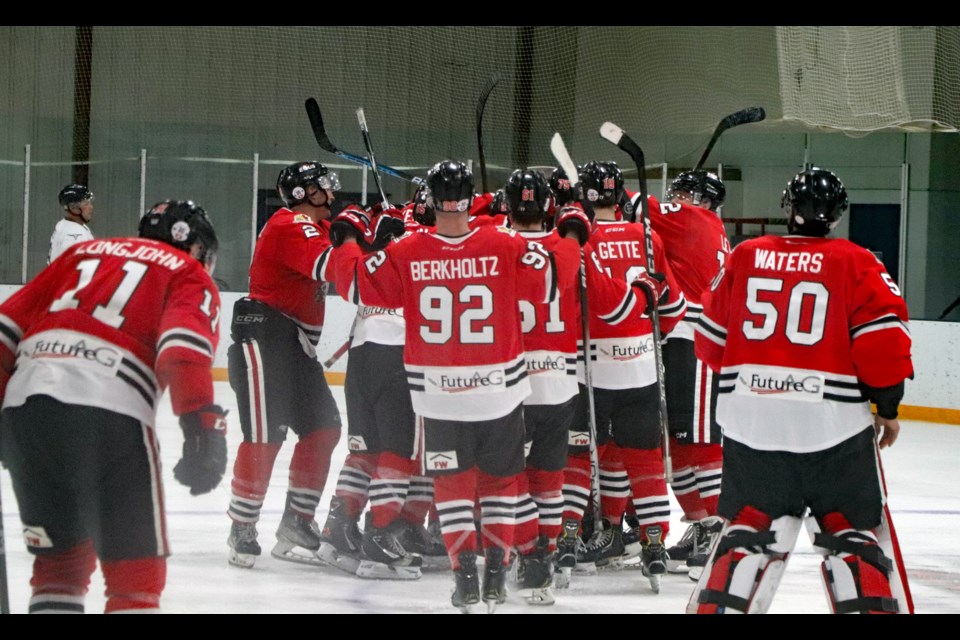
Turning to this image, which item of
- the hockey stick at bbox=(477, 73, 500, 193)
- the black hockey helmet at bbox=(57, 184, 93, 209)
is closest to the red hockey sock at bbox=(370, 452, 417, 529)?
the hockey stick at bbox=(477, 73, 500, 193)

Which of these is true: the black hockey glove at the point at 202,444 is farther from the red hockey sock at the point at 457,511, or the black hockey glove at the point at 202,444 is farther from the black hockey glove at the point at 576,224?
the black hockey glove at the point at 576,224

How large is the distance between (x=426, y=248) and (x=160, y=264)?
92 cm

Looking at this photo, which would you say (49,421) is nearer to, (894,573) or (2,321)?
(2,321)

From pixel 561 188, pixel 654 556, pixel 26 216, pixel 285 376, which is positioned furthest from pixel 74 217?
pixel 654 556

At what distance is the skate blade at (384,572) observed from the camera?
3.79 metres

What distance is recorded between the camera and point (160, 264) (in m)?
2.41

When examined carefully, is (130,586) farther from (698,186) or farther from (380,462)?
(698,186)

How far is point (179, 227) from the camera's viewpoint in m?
2.53

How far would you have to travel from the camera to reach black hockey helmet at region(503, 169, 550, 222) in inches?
140

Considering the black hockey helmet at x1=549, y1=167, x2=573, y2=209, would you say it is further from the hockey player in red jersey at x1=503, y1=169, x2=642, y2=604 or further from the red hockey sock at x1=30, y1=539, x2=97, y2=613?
the red hockey sock at x1=30, y1=539, x2=97, y2=613

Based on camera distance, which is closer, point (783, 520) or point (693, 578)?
point (783, 520)

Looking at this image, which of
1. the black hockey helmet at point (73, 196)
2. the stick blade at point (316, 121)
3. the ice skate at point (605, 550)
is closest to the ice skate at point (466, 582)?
the ice skate at point (605, 550)

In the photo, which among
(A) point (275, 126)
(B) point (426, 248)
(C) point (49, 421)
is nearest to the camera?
(C) point (49, 421)

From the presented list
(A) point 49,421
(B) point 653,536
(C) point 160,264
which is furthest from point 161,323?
(B) point 653,536
